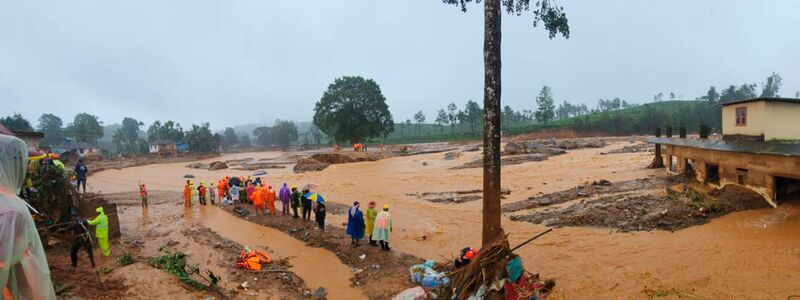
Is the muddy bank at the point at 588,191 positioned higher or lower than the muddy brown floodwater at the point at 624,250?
higher

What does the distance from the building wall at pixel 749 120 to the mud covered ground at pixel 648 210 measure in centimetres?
233

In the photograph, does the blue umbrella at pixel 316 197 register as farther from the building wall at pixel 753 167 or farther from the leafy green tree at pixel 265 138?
the leafy green tree at pixel 265 138

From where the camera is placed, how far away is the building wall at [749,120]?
45.5ft

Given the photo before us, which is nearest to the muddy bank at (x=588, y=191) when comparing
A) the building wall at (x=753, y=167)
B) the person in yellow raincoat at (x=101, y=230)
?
the building wall at (x=753, y=167)

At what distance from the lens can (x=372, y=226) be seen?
11.1 meters

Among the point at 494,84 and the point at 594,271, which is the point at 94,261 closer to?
the point at 494,84

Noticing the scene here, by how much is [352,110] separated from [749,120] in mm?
45206

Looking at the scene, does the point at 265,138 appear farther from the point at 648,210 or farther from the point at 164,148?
the point at 648,210

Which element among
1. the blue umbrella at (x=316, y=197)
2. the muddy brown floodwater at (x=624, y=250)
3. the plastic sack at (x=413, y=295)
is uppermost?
the blue umbrella at (x=316, y=197)

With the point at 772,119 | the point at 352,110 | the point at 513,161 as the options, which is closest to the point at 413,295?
the point at 772,119

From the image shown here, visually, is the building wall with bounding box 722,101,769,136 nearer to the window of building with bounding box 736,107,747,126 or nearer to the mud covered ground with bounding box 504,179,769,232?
the window of building with bounding box 736,107,747,126

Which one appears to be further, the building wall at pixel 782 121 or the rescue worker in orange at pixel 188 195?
the rescue worker in orange at pixel 188 195

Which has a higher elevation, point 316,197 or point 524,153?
point 316,197

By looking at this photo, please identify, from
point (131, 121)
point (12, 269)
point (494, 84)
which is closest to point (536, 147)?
point (494, 84)
